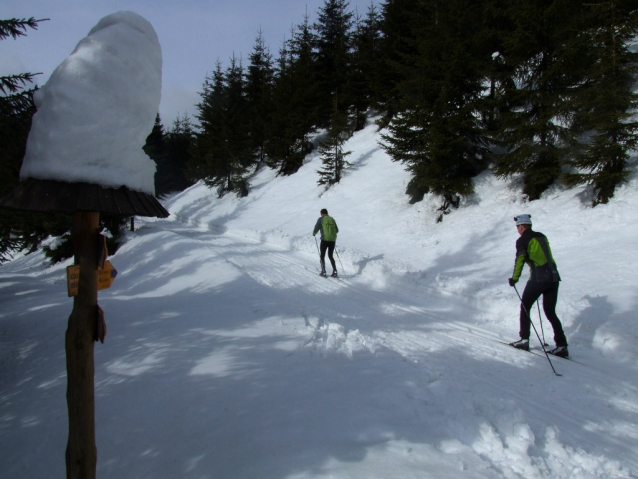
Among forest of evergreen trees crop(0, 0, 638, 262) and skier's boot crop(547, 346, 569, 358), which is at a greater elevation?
forest of evergreen trees crop(0, 0, 638, 262)

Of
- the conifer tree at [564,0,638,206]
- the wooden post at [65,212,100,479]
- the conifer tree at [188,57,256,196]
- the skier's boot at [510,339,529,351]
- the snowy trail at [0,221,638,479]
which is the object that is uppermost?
the conifer tree at [188,57,256,196]

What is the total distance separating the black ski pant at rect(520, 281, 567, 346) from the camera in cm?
550

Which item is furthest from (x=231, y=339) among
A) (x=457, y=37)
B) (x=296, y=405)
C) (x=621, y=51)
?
(x=457, y=37)

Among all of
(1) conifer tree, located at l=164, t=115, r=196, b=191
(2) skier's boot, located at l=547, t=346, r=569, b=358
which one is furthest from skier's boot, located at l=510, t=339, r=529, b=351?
(1) conifer tree, located at l=164, t=115, r=196, b=191

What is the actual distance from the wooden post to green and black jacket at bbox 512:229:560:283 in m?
5.76

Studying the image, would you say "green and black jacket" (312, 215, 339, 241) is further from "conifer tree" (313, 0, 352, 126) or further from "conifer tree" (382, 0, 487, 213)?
"conifer tree" (313, 0, 352, 126)

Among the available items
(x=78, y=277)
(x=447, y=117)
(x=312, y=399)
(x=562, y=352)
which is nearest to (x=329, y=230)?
(x=562, y=352)

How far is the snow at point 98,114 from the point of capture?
8.14 feet

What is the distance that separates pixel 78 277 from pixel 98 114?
3.95 feet

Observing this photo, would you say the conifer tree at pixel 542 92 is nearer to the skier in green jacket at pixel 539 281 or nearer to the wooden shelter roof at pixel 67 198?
the skier in green jacket at pixel 539 281

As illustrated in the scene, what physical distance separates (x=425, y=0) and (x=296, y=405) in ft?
85.6

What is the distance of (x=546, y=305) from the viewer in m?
5.66

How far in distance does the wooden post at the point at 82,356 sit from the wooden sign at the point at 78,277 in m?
0.04

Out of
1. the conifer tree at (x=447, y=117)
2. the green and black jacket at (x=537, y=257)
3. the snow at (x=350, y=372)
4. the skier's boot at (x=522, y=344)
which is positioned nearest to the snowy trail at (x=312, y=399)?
the snow at (x=350, y=372)
